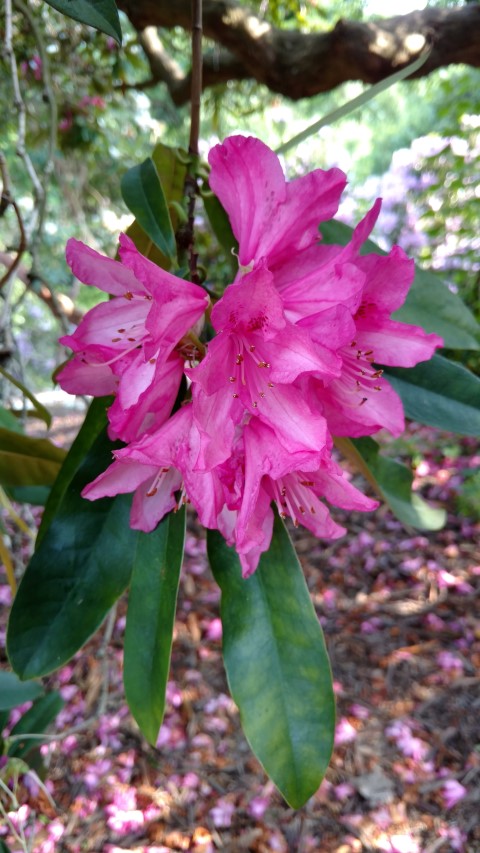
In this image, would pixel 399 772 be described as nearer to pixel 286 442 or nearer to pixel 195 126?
pixel 286 442

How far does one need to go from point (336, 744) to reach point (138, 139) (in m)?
3.92

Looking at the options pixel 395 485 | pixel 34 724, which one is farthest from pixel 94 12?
pixel 34 724

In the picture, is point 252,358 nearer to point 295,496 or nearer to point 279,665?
point 295,496

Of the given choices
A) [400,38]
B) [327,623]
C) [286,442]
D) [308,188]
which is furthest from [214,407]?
[327,623]

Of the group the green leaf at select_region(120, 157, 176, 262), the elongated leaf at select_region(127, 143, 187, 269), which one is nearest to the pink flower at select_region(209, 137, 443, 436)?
the green leaf at select_region(120, 157, 176, 262)

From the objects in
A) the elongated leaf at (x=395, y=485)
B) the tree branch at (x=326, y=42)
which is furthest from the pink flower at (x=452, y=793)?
the tree branch at (x=326, y=42)

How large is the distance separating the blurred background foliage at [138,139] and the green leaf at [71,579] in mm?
525

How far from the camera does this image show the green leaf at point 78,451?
2.15ft

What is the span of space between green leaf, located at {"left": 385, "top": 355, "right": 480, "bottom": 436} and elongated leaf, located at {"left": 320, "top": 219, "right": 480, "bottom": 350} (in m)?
0.09

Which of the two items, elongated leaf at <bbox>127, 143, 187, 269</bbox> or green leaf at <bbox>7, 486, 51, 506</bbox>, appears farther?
green leaf at <bbox>7, 486, 51, 506</bbox>

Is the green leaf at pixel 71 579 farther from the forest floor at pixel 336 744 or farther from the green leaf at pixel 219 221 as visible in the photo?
the forest floor at pixel 336 744

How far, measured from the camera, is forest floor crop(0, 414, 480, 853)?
159 cm

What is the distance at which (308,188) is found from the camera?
50cm

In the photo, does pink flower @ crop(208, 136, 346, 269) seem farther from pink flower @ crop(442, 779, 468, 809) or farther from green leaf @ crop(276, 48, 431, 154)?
pink flower @ crop(442, 779, 468, 809)
